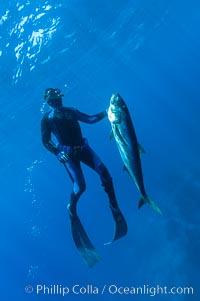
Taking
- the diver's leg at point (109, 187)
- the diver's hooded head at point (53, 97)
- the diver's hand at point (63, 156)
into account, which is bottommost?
the diver's leg at point (109, 187)

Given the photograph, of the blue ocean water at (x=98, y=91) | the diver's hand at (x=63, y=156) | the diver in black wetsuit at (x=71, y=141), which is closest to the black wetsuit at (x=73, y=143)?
the diver in black wetsuit at (x=71, y=141)

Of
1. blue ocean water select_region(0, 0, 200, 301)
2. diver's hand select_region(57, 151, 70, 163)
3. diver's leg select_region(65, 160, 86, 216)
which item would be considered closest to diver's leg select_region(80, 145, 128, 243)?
diver's leg select_region(65, 160, 86, 216)

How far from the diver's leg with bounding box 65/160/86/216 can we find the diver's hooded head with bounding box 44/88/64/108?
1.18 m

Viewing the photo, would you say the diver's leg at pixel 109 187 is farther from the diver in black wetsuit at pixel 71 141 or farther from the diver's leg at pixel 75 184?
the diver's leg at pixel 75 184

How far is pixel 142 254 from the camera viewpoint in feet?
105

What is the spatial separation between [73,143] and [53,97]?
100cm

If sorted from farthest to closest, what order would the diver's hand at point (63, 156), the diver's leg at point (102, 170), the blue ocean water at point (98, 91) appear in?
the blue ocean water at point (98, 91) → the diver's leg at point (102, 170) → the diver's hand at point (63, 156)

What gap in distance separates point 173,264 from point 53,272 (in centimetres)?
3422

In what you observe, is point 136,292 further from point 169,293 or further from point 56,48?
point 56,48

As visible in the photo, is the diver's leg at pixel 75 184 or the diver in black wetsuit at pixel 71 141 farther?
the diver's leg at pixel 75 184

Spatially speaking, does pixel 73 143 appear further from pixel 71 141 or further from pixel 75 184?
pixel 75 184

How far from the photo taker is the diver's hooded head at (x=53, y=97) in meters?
7.28

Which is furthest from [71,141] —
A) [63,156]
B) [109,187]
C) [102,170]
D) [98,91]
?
[98,91]

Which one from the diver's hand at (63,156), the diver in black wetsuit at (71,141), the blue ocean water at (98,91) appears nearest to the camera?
the diver's hand at (63,156)
